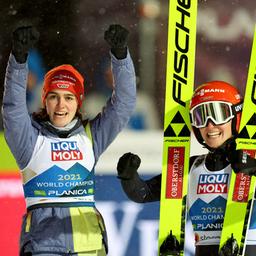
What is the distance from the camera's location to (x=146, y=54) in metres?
4.47

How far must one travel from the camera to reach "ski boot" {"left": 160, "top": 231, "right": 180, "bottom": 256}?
373cm

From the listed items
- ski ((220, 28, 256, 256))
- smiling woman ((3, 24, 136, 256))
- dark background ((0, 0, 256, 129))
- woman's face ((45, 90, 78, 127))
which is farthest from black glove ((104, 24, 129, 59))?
dark background ((0, 0, 256, 129))

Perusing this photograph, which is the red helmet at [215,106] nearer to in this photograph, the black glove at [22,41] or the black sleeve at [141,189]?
the black sleeve at [141,189]

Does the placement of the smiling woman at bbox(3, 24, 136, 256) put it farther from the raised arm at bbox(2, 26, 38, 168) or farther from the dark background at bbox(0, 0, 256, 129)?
the dark background at bbox(0, 0, 256, 129)

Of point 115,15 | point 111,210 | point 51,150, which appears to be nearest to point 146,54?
point 115,15

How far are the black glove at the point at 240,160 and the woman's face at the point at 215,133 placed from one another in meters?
0.03

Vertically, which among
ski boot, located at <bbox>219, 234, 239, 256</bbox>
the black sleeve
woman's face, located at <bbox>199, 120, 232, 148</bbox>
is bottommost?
ski boot, located at <bbox>219, 234, 239, 256</bbox>

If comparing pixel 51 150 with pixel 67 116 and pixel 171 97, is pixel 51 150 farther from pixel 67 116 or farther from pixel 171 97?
pixel 171 97

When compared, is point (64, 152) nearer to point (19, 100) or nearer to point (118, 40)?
point (19, 100)

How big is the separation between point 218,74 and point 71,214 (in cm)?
123

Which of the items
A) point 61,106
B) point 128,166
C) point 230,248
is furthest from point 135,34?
point 230,248

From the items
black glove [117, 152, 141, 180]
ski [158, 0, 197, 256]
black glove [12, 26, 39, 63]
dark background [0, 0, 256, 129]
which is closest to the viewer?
black glove [12, 26, 39, 63]

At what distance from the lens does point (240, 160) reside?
3.62 m

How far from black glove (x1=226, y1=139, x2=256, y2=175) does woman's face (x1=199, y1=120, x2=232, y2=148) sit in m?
0.03
